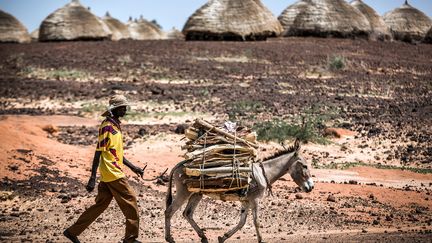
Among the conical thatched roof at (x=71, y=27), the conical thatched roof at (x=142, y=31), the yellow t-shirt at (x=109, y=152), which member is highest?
the yellow t-shirt at (x=109, y=152)

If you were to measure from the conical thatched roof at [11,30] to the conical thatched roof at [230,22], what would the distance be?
1969cm

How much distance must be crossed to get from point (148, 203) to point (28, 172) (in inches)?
106

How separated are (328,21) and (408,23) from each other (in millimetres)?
11477

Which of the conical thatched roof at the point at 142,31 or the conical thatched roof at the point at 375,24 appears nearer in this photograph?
the conical thatched roof at the point at 375,24

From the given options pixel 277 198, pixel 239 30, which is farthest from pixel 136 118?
pixel 239 30

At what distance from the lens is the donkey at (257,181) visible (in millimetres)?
8154

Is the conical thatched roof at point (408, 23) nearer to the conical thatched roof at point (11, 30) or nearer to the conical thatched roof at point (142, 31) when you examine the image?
the conical thatched roof at point (142, 31)

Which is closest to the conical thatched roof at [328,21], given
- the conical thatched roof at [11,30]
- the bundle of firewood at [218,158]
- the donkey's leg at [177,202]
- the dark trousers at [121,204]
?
the conical thatched roof at [11,30]

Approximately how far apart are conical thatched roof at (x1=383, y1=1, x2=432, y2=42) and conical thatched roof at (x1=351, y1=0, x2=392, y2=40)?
2212 millimetres

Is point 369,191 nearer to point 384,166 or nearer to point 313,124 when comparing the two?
point 384,166

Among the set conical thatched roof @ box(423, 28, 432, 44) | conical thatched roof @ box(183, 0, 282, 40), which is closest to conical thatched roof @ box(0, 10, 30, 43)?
conical thatched roof @ box(183, 0, 282, 40)

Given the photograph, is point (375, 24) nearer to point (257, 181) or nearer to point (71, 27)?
point (71, 27)

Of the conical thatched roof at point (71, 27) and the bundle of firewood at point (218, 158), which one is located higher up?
the bundle of firewood at point (218, 158)

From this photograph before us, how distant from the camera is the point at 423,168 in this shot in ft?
48.4
